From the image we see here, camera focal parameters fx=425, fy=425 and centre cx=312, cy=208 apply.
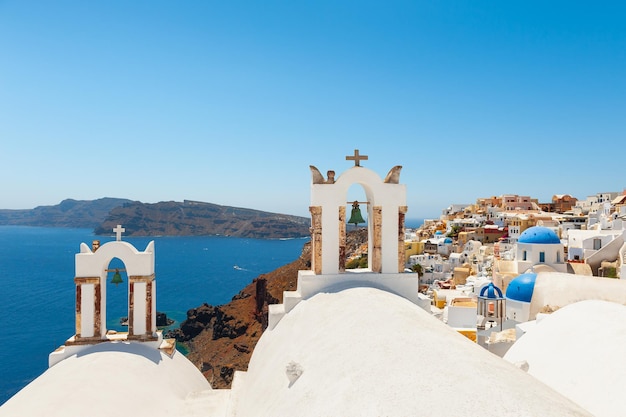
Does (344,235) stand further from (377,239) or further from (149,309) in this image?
(149,309)

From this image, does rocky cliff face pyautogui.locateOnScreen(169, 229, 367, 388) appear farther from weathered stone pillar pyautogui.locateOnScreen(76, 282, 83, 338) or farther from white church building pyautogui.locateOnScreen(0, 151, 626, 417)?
white church building pyautogui.locateOnScreen(0, 151, 626, 417)

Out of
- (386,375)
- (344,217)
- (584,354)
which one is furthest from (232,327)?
(386,375)

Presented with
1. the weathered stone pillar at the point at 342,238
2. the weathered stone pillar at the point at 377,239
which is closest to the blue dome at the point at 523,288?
the weathered stone pillar at the point at 377,239

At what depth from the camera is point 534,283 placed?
21.1 meters

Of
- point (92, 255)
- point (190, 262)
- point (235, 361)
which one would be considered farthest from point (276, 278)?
point (190, 262)

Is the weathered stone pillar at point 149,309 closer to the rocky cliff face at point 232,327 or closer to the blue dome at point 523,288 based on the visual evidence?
the blue dome at point 523,288

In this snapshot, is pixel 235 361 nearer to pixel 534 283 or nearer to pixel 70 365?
pixel 534 283

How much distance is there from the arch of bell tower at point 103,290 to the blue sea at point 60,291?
3017 cm

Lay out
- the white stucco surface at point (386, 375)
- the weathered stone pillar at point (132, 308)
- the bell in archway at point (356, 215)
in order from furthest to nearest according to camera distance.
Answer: the bell in archway at point (356, 215)
the weathered stone pillar at point (132, 308)
the white stucco surface at point (386, 375)

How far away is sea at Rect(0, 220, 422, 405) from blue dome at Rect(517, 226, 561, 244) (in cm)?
3809

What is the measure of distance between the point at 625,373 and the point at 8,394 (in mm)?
38095

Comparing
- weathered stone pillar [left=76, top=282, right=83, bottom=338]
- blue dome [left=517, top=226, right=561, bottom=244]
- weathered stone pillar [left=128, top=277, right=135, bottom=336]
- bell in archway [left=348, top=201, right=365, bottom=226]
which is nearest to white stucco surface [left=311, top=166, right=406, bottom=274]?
bell in archway [left=348, top=201, right=365, bottom=226]

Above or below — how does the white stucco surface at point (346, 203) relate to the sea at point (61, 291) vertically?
above

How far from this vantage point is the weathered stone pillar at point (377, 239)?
851cm
